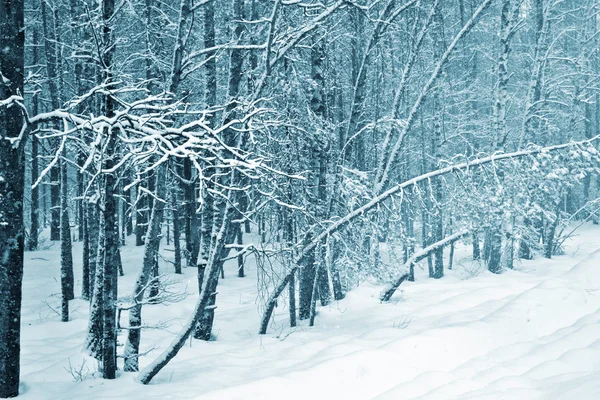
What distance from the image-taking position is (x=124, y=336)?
10.8 metres

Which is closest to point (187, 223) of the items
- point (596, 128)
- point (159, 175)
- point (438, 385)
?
point (159, 175)

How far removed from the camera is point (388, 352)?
6.82m

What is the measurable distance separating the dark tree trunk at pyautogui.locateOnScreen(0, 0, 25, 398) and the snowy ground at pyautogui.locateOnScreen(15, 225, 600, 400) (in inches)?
23.1

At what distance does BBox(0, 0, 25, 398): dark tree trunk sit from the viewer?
5719mm

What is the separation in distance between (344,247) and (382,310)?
224 cm

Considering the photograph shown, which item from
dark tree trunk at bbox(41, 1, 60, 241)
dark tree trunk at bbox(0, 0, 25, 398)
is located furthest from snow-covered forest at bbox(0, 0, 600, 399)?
dark tree trunk at bbox(41, 1, 60, 241)

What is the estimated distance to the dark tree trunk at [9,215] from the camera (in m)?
5.72

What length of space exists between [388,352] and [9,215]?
535 cm

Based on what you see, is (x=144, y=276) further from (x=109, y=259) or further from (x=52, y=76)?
(x=52, y=76)

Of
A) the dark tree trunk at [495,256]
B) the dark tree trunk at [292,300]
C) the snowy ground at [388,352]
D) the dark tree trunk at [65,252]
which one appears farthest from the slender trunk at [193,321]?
the dark tree trunk at [495,256]

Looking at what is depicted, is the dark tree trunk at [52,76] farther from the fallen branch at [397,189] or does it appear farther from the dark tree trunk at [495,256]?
the dark tree trunk at [495,256]

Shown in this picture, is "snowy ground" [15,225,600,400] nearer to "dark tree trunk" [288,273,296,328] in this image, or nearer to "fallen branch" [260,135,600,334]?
"dark tree trunk" [288,273,296,328]

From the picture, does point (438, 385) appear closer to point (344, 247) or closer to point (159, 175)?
point (344, 247)

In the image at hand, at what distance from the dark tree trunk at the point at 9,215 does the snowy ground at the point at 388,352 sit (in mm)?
585
